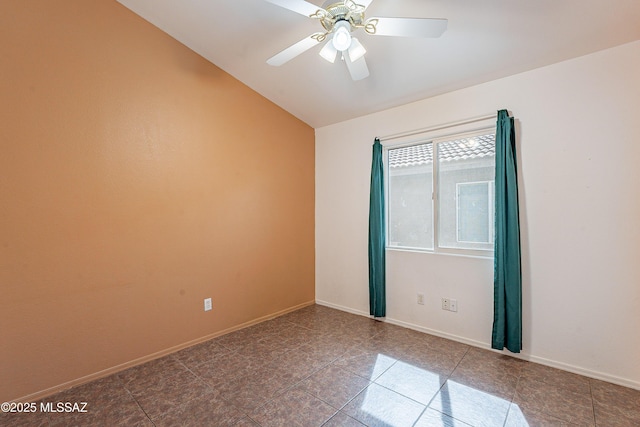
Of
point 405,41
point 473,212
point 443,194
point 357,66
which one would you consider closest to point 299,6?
point 357,66

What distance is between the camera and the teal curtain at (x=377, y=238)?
3240mm

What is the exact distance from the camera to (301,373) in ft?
7.25

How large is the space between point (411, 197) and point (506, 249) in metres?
1.09

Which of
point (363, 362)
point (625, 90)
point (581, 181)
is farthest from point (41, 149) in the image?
point (625, 90)

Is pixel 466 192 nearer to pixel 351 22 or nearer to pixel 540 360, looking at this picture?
pixel 540 360

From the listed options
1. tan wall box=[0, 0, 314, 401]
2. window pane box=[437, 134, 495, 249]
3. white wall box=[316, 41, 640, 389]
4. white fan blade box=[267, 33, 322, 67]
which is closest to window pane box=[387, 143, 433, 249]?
window pane box=[437, 134, 495, 249]

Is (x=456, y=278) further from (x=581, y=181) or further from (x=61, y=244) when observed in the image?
(x=61, y=244)

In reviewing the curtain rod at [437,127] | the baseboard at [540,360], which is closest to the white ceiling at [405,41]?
the curtain rod at [437,127]

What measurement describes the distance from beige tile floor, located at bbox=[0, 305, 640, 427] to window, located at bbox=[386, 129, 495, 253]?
1.06m

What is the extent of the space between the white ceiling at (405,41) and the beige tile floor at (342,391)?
2.48 metres

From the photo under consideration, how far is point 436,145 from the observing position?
298 cm

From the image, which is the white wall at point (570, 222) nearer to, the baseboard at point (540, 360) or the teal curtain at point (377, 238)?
the baseboard at point (540, 360)

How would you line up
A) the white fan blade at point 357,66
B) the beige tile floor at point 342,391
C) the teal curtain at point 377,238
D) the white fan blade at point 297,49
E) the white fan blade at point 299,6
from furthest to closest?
the teal curtain at point 377,238 → the white fan blade at point 357,66 → the white fan blade at point 297,49 → the beige tile floor at point 342,391 → the white fan blade at point 299,6

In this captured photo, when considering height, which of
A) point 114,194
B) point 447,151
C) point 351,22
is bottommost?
point 114,194
